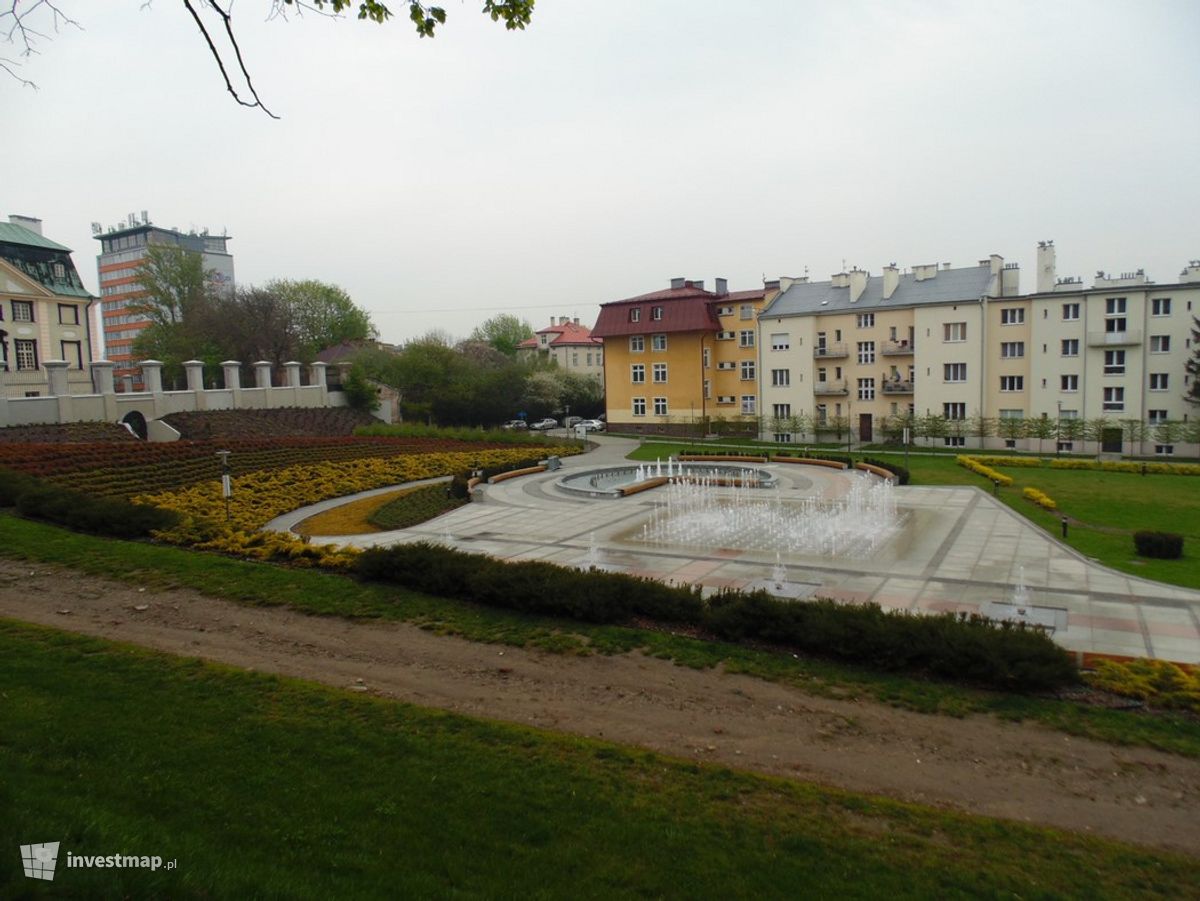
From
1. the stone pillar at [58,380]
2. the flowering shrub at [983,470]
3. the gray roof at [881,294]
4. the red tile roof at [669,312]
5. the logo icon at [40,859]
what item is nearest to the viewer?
the logo icon at [40,859]

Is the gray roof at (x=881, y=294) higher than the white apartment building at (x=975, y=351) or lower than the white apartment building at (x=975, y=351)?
higher

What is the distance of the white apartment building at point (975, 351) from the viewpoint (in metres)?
42.2

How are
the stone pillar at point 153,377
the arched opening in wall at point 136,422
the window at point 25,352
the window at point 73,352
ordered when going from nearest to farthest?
the arched opening in wall at point 136,422
the stone pillar at point 153,377
the window at point 25,352
the window at point 73,352

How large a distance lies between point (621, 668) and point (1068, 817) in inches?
194

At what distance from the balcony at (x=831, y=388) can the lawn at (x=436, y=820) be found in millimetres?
47817

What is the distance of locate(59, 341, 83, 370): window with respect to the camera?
48.2 meters

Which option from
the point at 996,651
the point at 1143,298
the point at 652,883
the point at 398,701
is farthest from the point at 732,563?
the point at 1143,298

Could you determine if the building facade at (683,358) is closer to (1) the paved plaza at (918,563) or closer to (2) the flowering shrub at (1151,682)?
(1) the paved plaza at (918,563)

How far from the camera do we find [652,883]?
5023mm

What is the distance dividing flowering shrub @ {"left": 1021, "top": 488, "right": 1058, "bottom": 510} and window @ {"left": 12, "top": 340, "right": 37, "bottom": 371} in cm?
5101

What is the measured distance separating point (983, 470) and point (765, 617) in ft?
85.0

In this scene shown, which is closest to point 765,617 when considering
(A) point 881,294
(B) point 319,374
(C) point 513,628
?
(C) point 513,628

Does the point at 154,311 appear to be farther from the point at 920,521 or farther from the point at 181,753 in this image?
the point at 181,753

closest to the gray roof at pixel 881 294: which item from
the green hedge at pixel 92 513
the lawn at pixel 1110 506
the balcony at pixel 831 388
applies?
the balcony at pixel 831 388
